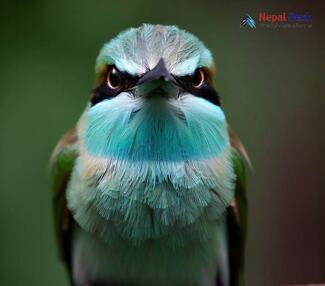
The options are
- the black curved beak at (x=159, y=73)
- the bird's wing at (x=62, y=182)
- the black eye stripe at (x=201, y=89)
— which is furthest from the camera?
the bird's wing at (x=62, y=182)

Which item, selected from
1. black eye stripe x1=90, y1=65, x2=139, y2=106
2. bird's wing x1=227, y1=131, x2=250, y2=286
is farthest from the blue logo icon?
black eye stripe x1=90, y1=65, x2=139, y2=106

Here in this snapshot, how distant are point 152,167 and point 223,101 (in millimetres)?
352

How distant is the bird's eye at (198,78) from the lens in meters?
1.09

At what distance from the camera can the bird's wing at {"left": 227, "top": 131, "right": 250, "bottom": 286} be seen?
4.17ft

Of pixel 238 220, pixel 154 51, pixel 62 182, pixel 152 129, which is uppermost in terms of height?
pixel 154 51

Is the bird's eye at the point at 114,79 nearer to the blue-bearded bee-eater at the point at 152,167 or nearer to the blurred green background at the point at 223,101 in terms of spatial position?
the blue-bearded bee-eater at the point at 152,167

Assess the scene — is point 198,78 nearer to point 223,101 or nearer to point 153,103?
point 153,103

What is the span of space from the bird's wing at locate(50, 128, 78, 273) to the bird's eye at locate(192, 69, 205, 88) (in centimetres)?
28

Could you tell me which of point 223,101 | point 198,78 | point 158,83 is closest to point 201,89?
point 198,78

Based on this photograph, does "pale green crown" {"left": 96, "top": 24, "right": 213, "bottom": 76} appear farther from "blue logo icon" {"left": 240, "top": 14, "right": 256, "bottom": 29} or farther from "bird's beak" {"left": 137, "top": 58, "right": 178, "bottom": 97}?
"blue logo icon" {"left": 240, "top": 14, "right": 256, "bottom": 29}

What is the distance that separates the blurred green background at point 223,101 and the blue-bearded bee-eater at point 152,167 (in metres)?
0.26

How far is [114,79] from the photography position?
1091mm

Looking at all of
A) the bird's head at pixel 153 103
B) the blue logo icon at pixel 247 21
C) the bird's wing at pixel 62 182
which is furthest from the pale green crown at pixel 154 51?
the blue logo icon at pixel 247 21

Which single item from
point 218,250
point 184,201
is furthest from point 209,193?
point 218,250
